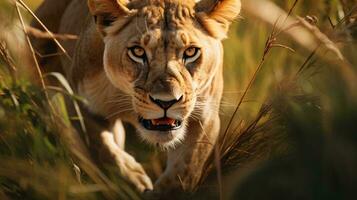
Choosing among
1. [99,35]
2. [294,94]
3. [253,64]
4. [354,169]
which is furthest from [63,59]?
[354,169]

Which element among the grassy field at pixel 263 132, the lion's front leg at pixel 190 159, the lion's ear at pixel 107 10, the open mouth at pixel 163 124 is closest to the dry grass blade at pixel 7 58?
the grassy field at pixel 263 132

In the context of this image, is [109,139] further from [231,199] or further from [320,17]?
[231,199]

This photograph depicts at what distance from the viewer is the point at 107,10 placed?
4.29 metres

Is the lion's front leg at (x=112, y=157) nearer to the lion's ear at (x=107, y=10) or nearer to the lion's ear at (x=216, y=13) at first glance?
the lion's ear at (x=107, y=10)

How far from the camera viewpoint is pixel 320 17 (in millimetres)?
4387

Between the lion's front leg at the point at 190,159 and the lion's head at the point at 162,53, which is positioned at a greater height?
the lion's head at the point at 162,53

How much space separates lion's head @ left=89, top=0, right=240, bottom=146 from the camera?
155 inches

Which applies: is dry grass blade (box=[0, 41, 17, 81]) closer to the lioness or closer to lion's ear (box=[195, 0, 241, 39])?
the lioness

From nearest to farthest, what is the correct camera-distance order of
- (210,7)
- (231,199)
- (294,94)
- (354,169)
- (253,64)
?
(354,169) < (231,199) < (294,94) < (210,7) < (253,64)

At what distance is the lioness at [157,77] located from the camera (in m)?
4.00

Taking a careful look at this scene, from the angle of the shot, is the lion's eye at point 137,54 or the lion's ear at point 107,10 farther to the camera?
the lion's ear at point 107,10

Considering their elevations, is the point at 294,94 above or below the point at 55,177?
above

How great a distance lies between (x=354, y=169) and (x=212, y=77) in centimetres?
176

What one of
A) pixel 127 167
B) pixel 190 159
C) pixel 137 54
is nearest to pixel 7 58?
pixel 137 54
